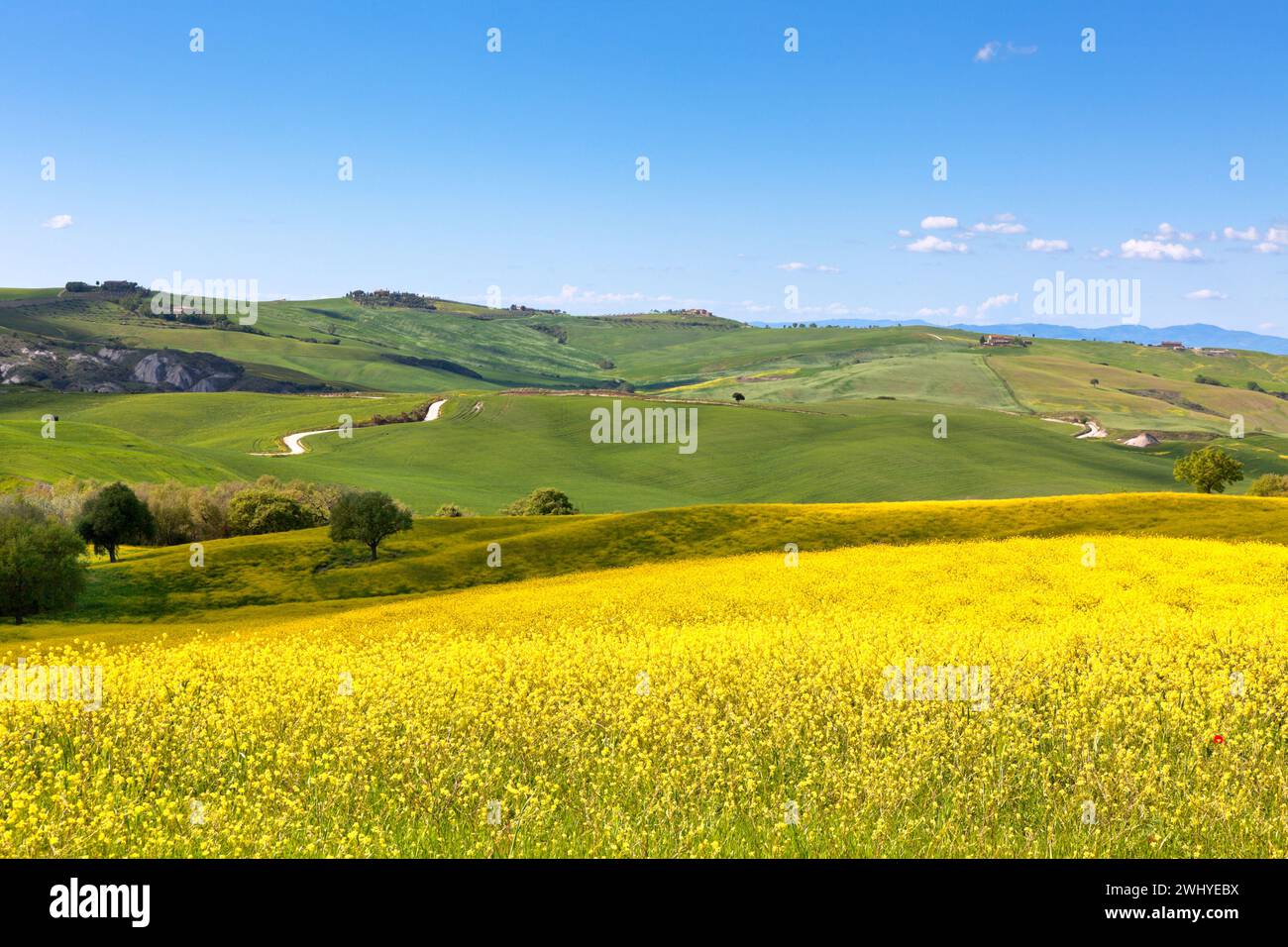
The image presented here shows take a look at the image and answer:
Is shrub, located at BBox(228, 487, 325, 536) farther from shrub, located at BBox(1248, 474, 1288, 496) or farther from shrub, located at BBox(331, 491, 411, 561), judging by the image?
shrub, located at BBox(1248, 474, 1288, 496)

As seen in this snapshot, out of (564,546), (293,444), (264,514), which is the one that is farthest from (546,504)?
(293,444)

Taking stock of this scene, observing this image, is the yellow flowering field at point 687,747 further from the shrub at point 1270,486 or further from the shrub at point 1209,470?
the shrub at point 1270,486

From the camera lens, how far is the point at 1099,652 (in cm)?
2309

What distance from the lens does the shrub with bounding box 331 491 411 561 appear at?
204 ft

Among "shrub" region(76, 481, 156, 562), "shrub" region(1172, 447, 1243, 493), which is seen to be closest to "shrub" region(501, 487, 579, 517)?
"shrub" region(76, 481, 156, 562)

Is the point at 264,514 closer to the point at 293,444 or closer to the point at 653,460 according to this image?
the point at 653,460

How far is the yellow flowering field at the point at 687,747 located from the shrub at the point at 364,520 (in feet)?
110

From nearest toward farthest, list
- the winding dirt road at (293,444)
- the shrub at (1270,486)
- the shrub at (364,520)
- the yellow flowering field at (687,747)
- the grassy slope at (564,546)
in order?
the yellow flowering field at (687,747), the grassy slope at (564,546), the shrub at (364,520), the shrub at (1270,486), the winding dirt road at (293,444)

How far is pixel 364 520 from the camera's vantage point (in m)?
61.9

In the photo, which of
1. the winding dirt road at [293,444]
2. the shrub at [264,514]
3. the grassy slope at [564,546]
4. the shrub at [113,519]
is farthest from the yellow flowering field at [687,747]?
the winding dirt road at [293,444]

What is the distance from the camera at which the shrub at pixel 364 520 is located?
62031mm

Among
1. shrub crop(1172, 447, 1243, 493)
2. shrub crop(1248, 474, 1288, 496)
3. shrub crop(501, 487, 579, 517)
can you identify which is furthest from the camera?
shrub crop(501, 487, 579, 517)

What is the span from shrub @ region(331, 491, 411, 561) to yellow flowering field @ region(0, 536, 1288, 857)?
110 ft
